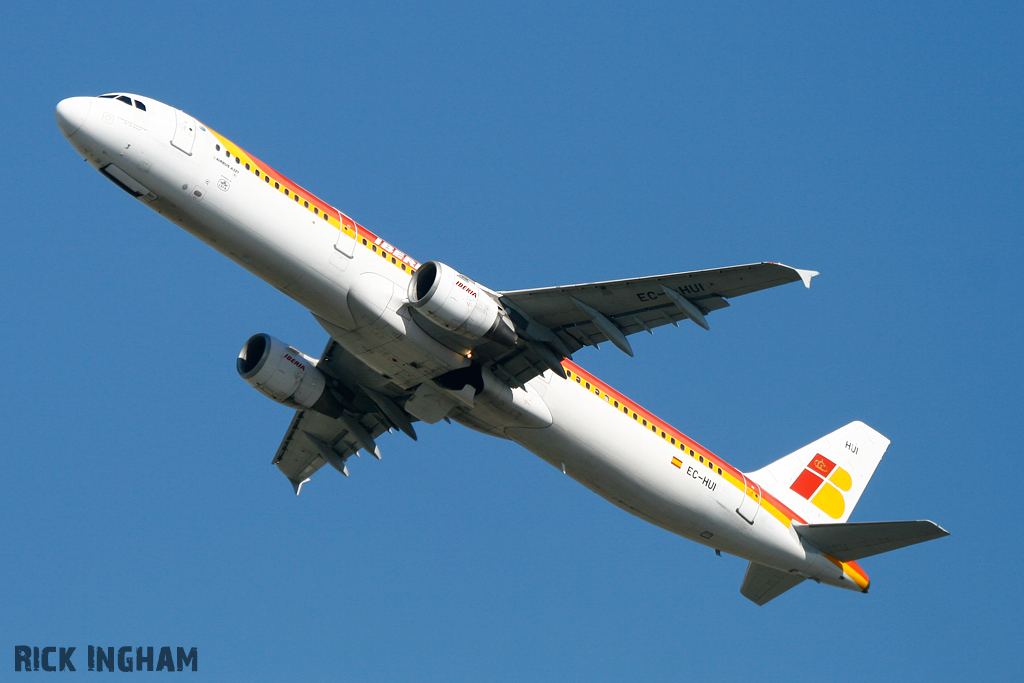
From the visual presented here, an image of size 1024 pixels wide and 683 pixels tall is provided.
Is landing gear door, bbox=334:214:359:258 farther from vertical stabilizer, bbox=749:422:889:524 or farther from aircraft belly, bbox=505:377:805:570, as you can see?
vertical stabilizer, bbox=749:422:889:524

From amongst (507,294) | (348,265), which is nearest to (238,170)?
(348,265)

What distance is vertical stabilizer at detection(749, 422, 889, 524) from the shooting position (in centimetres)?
3606

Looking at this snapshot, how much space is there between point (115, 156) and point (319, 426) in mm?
12887

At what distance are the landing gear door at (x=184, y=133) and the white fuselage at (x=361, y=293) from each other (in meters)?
0.03

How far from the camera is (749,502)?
1325 inches

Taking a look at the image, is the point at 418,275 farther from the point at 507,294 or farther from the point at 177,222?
the point at 177,222

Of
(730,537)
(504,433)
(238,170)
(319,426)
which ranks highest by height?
(238,170)

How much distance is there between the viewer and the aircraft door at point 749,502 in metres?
33.4

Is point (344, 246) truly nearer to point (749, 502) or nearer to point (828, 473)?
point (749, 502)

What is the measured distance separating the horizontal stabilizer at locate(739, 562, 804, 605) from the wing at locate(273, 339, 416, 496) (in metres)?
12.3

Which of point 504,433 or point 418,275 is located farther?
point 504,433

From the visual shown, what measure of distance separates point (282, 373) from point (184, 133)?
334 inches

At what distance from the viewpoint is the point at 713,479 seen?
32844 millimetres

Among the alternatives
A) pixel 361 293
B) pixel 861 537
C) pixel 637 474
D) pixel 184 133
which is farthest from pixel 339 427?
pixel 861 537
